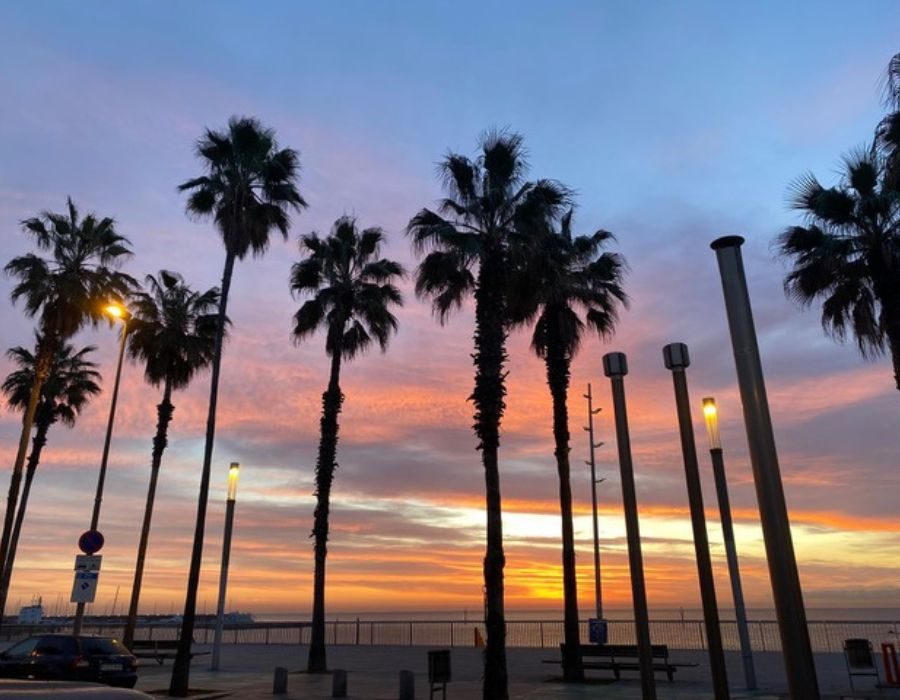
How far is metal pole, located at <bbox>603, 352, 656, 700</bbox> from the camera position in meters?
11.2

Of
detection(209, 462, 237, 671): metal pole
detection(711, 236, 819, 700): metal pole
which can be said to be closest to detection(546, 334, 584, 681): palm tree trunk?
detection(209, 462, 237, 671): metal pole

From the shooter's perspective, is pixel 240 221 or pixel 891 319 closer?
pixel 891 319

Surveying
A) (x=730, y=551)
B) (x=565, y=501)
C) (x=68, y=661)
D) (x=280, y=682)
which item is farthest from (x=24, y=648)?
(x=730, y=551)

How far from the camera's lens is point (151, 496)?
29.8m

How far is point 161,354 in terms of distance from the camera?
31.1 meters

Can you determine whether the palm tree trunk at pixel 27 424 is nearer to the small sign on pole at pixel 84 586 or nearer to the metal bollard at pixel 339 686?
the small sign on pole at pixel 84 586

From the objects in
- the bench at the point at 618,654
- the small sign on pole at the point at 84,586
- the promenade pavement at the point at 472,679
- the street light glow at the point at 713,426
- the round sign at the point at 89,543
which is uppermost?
the street light glow at the point at 713,426

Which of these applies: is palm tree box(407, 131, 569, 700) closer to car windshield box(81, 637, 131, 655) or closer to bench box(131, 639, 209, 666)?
car windshield box(81, 637, 131, 655)

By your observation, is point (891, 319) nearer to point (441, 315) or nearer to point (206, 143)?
point (441, 315)

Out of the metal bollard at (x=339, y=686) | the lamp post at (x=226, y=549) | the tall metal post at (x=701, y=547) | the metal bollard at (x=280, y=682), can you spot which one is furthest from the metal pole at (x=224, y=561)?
the tall metal post at (x=701, y=547)

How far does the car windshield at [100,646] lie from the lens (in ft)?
56.9

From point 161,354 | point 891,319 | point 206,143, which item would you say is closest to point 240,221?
point 206,143

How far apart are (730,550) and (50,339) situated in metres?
26.9

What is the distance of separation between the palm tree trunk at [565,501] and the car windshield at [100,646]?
11645 millimetres
